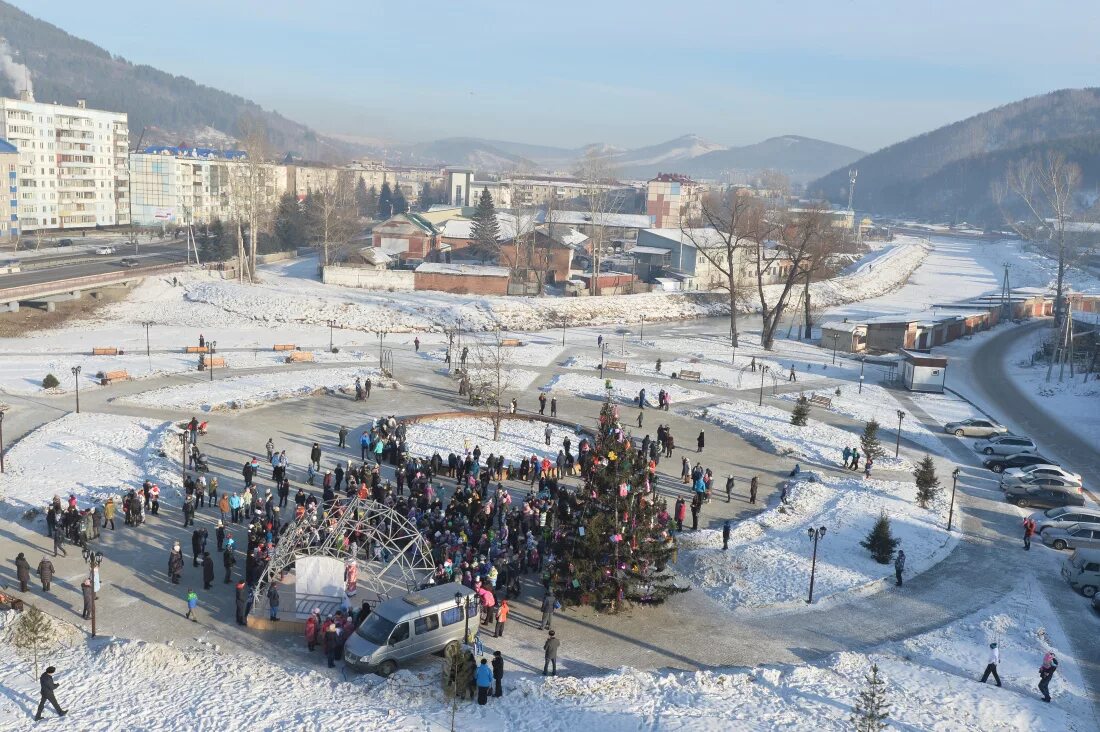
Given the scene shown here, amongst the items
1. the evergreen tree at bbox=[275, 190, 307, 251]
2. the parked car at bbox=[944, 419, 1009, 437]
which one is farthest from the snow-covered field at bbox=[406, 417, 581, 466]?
the evergreen tree at bbox=[275, 190, 307, 251]

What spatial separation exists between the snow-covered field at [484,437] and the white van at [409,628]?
33.6 ft

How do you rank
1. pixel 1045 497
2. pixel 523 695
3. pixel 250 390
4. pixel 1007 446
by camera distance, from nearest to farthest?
pixel 523 695
pixel 1045 497
pixel 1007 446
pixel 250 390

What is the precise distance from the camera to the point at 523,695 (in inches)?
556

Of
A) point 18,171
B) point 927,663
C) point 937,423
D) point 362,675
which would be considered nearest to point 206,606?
point 362,675

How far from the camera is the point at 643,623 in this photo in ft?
55.6

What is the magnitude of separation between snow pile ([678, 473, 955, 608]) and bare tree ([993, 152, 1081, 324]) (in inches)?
1584

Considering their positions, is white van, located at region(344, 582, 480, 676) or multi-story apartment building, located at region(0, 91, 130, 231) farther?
multi-story apartment building, located at region(0, 91, 130, 231)

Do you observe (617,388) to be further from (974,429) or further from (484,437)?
(974,429)

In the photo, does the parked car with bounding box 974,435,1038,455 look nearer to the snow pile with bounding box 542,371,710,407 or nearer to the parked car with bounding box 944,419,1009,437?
the parked car with bounding box 944,419,1009,437

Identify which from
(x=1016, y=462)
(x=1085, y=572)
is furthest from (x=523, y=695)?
(x=1016, y=462)

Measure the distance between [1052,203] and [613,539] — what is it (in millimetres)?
69859

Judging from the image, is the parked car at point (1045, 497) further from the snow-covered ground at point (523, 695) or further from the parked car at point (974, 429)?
the snow-covered ground at point (523, 695)

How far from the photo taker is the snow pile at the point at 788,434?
28.7 m

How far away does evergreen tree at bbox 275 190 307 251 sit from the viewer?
75688mm
